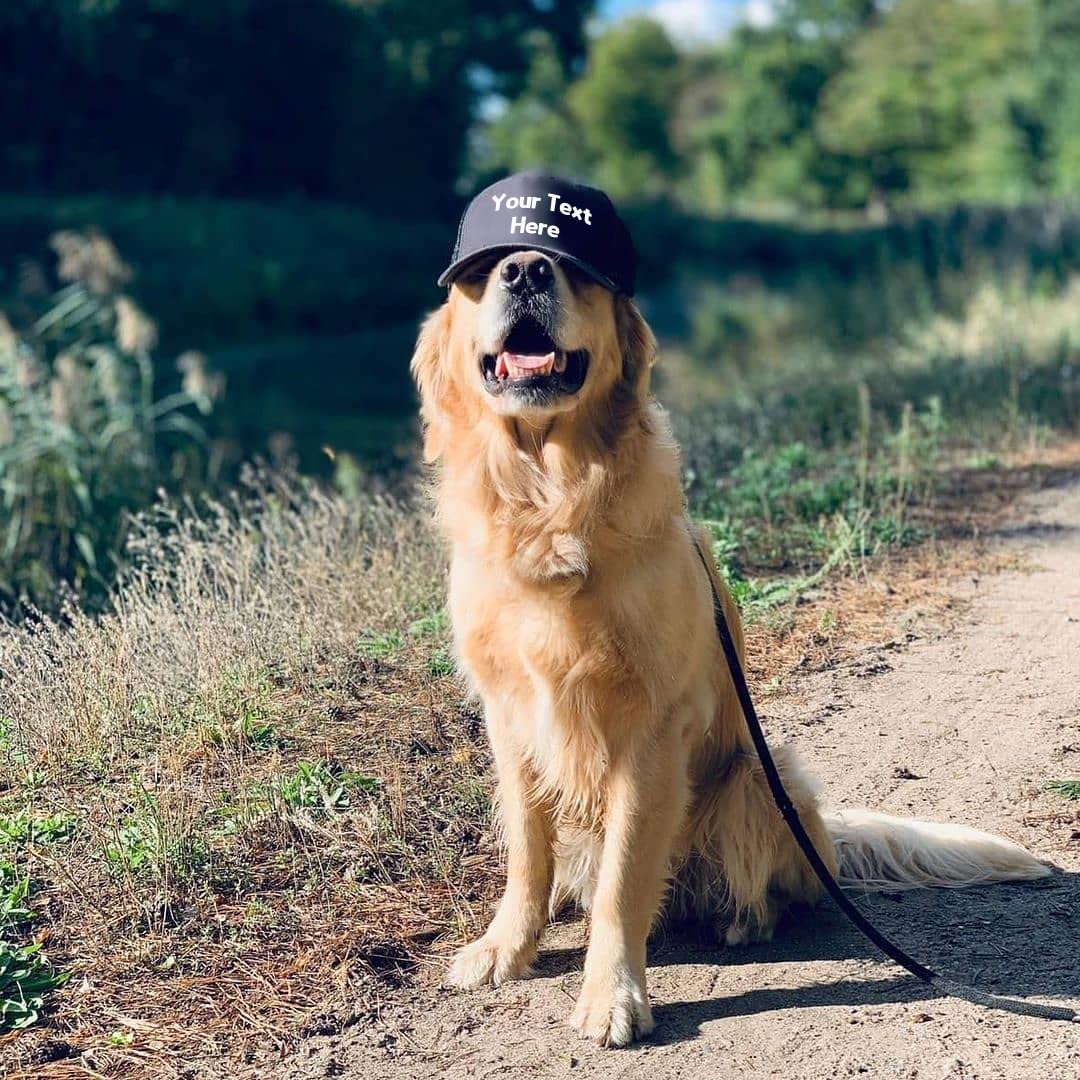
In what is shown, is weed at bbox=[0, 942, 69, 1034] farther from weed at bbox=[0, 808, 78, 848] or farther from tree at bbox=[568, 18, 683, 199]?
tree at bbox=[568, 18, 683, 199]

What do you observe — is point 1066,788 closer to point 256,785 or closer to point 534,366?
point 534,366

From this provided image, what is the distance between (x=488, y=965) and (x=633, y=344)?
5.40ft

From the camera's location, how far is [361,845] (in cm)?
388

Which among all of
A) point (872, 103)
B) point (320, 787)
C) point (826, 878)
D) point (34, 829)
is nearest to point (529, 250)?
point (826, 878)

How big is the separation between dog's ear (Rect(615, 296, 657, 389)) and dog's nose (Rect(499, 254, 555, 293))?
0.29 metres

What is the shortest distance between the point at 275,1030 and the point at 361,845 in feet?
2.45

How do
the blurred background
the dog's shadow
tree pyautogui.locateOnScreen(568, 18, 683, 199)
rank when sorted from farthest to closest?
tree pyautogui.locateOnScreen(568, 18, 683, 199), the blurred background, the dog's shadow

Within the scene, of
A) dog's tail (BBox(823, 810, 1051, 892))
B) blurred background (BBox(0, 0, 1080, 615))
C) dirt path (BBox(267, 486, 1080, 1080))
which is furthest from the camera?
blurred background (BBox(0, 0, 1080, 615))

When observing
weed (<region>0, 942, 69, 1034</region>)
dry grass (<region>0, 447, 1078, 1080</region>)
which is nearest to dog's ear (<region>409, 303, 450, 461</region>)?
dry grass (<region>0, 447, 1078, 1080</region>)

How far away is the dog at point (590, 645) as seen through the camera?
3139mm

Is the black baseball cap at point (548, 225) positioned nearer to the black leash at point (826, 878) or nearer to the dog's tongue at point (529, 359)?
the dog's tongue at point (529, 359)

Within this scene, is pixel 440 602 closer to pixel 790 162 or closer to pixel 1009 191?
pixel 1009 191

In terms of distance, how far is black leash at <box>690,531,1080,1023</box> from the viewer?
3074 millimetres

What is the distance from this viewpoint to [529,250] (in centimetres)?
313
